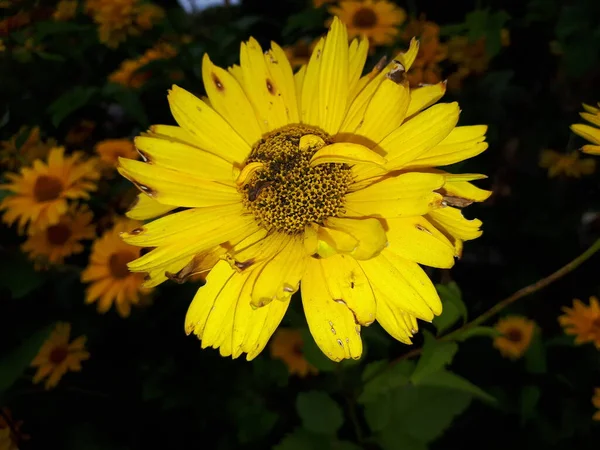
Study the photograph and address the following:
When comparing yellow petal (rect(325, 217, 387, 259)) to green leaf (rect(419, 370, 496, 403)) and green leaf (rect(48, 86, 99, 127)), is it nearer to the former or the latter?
green leaf (rect(419, 370, 496, 403))

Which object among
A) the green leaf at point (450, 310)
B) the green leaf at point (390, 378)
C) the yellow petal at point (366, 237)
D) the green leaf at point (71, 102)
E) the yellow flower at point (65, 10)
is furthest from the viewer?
the yellow flower at point (65, 10)

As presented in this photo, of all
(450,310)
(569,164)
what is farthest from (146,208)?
(569,164)

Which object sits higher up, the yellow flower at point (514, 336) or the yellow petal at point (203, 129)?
the yellow petal at point (203, 129)

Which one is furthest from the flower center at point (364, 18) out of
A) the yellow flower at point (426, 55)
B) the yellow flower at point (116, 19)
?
the yellow flower at point (116, 19)

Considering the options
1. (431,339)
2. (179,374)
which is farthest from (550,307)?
(179,374)

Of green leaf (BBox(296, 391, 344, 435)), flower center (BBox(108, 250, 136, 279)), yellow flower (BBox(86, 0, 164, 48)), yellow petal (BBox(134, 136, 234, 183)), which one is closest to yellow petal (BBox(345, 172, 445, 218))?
yellow petal (BBox(134, 136, 234, 183))

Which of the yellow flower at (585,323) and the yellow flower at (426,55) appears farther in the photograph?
the yellow flower at (426,55)

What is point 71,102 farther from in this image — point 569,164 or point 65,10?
point 569,164

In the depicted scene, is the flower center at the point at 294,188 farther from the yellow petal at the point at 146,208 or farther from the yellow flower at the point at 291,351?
the yellow flower at the point at 291,351
